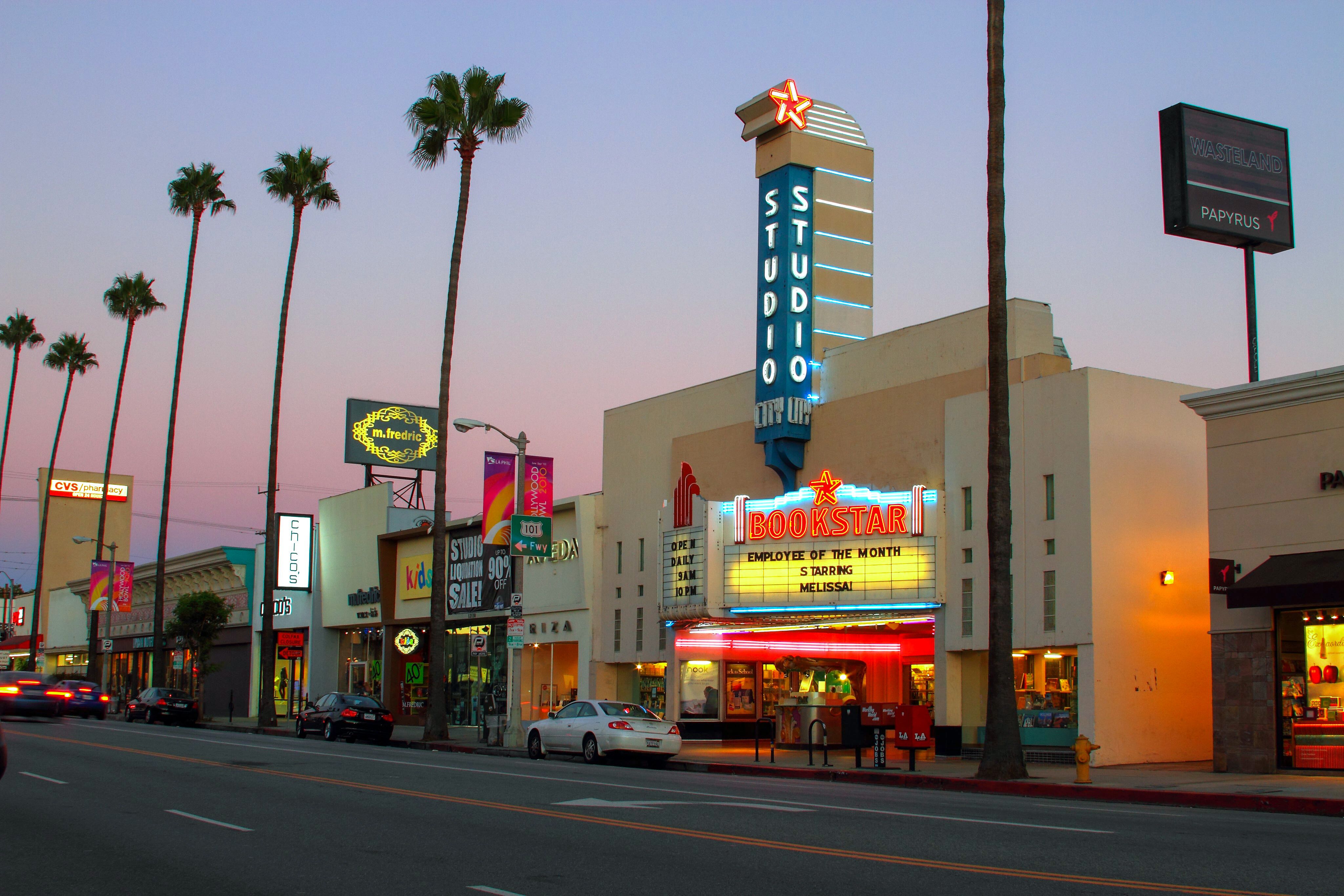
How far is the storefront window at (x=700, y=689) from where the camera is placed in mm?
35188

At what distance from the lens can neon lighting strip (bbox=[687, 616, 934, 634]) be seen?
97.7 ft

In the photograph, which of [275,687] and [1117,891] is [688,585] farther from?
[275,687]

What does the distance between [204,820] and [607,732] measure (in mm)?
14065

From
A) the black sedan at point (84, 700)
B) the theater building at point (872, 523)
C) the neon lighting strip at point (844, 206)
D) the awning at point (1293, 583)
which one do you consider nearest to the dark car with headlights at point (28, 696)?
the black sedan at point (84, 700)

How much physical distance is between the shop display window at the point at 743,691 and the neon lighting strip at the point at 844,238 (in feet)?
37.3

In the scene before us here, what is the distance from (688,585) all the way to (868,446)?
581cm

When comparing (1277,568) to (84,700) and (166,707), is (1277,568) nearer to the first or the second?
(166,707)

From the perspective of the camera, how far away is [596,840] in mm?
12141

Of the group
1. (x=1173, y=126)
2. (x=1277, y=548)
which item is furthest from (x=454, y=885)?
(x=1173, y=126)

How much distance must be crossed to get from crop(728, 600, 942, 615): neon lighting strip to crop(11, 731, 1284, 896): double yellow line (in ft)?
45.5

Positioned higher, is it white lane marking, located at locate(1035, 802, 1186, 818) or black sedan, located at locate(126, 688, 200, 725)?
white lane marking, located at locate(1035, 802, 1186, 818)

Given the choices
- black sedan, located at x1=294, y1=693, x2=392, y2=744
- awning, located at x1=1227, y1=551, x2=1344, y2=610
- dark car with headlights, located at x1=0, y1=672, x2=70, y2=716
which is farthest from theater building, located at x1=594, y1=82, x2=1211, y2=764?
dark car with headlights, located at x1=0, y1=672, x2=70, y2=716

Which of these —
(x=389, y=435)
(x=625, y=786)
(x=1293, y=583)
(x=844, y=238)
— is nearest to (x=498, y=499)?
(x=844, y=238)

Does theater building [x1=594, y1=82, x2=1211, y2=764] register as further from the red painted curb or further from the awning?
the awning
